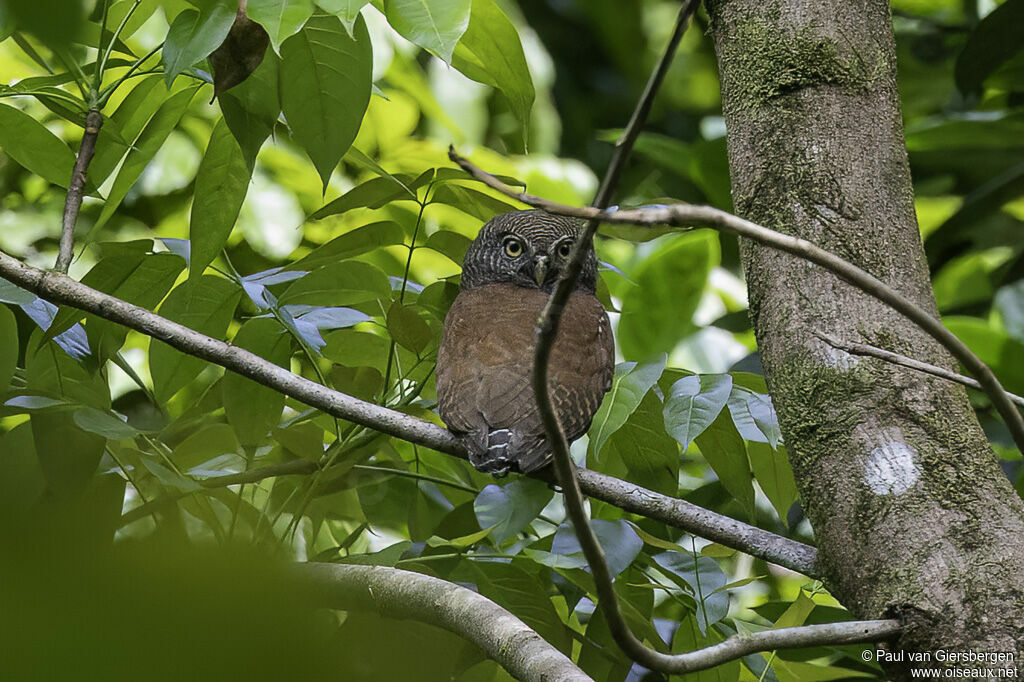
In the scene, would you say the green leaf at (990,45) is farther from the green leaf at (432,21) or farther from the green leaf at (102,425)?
the green leaf at (102,425)

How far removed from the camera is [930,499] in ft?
2.32

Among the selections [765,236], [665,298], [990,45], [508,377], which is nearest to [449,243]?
[508,377]

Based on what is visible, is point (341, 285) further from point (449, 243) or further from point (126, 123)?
point (126, 123)

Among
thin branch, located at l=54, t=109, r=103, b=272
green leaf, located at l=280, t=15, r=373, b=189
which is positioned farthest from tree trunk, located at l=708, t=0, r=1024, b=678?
thin branch, located at l=54, t=109, r=103, b=272

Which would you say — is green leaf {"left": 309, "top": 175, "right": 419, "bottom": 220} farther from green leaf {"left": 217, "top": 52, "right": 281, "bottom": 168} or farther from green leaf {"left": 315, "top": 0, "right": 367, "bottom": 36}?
green leaf {"left": 315, "top": 0, "right": 367, "bottom": 36}

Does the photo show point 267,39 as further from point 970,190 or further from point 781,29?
point 970,190

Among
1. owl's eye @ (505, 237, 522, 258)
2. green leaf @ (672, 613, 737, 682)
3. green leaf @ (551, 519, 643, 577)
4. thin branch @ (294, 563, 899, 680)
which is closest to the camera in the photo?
thin branch @ (294, 563, 899, 680)

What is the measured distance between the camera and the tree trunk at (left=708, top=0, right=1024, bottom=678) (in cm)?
67

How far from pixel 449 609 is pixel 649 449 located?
12.7 inches

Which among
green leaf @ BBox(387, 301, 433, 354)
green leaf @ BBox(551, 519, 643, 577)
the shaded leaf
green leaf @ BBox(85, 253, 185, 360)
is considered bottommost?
green leaf @ BBox(551, 519, 643, 577)

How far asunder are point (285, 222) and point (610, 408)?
0.98 m

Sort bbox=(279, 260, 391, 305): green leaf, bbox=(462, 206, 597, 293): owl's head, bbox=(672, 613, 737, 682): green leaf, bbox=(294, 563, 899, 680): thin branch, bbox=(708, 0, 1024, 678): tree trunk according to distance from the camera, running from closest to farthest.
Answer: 1. bbox=(294, 563, 899, 680): thin branch
2. bbox=(708, 0, 1024, 678): tree trunk
3. bbox=(672, 613, 737, 682): green leaf
4. bbox=(279, 260, 391, 305): green leaf
5. bbox=(462, 206, 597, 293): owl's head

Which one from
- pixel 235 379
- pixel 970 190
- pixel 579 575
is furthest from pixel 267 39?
pixel 970 190

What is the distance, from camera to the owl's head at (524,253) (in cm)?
136
